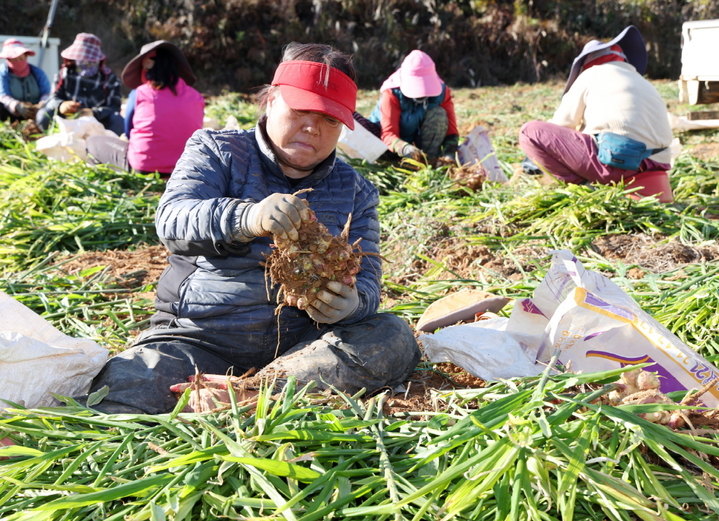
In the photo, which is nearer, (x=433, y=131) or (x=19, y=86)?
(x=433, y=131)

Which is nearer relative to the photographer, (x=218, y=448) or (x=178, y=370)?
(x=218, y=448)

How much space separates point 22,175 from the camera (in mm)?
4484

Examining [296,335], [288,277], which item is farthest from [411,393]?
[288,277]

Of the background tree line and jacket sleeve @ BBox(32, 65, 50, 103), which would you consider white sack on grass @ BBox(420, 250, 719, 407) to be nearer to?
jacket sleeve @ BBox(32, 65, 50, 103)

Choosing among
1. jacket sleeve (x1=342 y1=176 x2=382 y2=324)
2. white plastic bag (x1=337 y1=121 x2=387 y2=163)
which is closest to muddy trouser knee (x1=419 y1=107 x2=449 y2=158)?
white plastic bag (x1=337 y1=121 x2=387 y2=163)

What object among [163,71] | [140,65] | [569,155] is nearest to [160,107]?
[163,71]

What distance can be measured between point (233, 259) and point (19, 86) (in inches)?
252

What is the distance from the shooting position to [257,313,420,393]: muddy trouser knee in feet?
6.09

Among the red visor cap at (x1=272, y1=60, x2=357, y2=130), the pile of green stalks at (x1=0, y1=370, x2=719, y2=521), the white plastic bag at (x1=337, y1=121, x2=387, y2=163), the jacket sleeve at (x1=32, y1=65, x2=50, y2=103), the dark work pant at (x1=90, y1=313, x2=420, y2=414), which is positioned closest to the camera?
the pile of green stalks at (x1=0, y1=370, x2=719, y2=521)

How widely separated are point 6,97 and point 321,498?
698 centimetres

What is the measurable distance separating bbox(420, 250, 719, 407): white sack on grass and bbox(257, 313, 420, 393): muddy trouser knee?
146 millimetres

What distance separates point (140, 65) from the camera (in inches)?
181

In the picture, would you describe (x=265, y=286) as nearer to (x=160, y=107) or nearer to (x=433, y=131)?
(x=160, y=107)

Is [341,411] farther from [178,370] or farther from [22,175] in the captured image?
[22,175]
